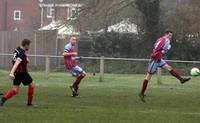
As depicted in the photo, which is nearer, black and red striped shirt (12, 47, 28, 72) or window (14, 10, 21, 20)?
black and red striped shirt (12, 47, 28, 72)

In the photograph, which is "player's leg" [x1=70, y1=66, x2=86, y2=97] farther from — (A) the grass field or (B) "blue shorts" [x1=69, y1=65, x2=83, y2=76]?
(A) the grass field

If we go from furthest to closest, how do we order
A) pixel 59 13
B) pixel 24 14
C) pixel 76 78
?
pixel 24 14 < pixel 59 13 < pixel 76 78

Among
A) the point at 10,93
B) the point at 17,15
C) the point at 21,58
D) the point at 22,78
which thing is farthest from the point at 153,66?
the point at 17,15

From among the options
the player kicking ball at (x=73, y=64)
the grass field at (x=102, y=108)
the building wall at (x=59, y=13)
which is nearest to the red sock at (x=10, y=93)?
the grass field at (x=102, y=108)

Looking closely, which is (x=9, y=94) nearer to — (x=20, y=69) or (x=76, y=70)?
(x=20, y=69)

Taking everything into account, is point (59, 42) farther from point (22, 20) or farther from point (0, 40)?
point (22, 20)

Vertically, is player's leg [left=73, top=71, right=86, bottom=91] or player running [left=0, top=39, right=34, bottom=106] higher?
player running [left=0, top=39, right=34, bottom=106]

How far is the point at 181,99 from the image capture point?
19.1 metres

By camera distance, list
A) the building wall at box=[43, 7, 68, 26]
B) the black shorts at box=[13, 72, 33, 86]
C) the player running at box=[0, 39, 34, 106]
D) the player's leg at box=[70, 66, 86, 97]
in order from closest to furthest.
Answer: the player running at box=[0, 39, 34, 106] → the black shorts at box=[13, 72, 33, 86] → the player's leg at box=[70, 66, 86, 97] → the building wall at box=[43, 7, 68, 26]

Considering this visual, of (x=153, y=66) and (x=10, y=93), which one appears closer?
(x=10, y=93)

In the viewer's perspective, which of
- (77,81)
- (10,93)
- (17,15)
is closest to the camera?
(10,93)

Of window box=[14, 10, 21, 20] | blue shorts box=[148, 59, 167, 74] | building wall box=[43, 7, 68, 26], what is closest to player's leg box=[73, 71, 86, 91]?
blue shorts box=[148, 59, 167, 74]

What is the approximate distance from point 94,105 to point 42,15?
67.5 metres

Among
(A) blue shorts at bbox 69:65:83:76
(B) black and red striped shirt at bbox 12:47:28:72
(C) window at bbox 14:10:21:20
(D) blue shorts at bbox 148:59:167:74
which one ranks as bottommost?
(A) blue shorts at bbox 69:65:83:76
